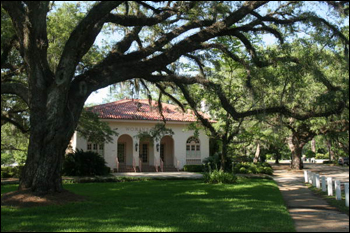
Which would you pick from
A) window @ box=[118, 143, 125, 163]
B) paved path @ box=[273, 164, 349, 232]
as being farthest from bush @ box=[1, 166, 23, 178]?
paved path @ box=[273, 164, 349, 232]

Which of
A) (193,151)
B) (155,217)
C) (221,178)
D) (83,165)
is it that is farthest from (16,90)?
(193,151)

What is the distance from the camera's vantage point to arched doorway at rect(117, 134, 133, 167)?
29359 millimetres

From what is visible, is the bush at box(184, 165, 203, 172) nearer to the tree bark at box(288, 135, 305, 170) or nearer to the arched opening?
the arched opening

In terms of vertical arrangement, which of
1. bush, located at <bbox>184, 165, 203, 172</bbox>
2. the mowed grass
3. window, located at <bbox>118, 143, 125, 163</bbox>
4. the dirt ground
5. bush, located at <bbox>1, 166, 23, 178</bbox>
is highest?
window, located at <bbox>118, 143, 125, 163</bbox>

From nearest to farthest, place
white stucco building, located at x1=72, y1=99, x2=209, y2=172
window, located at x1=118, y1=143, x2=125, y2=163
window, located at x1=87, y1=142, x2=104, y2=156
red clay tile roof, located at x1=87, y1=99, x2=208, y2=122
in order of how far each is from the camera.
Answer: red clay tile roof, located at x1=87, y1=99, x2=208, y2=122 < white stucco building, located at x1=72, y1=99, x2=209, y2=172 < window, located at x1=87, y1=142, x2=104, y2=156 < window, located at x1=118, y1=143, x2=125, y2=163

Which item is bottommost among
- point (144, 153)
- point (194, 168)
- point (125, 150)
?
Answer: point (194, 168)

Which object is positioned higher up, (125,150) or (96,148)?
(96,148)

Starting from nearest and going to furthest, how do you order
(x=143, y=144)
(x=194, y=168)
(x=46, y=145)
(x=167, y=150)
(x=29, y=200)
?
(x=29, y=200) → (x=46, y=145) → (x=194, y=168) → (x=143, y=144) → (x=167, y=150)

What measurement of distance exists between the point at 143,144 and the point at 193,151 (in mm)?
4720

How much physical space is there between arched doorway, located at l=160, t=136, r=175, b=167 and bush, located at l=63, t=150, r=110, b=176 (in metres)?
9.32

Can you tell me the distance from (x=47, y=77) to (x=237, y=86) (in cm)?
1012

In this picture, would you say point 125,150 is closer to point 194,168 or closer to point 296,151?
point 194,168

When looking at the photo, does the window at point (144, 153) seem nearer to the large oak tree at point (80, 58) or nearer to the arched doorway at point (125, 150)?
the arched doorway at point (125, 150)

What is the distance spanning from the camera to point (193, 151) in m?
31.2
